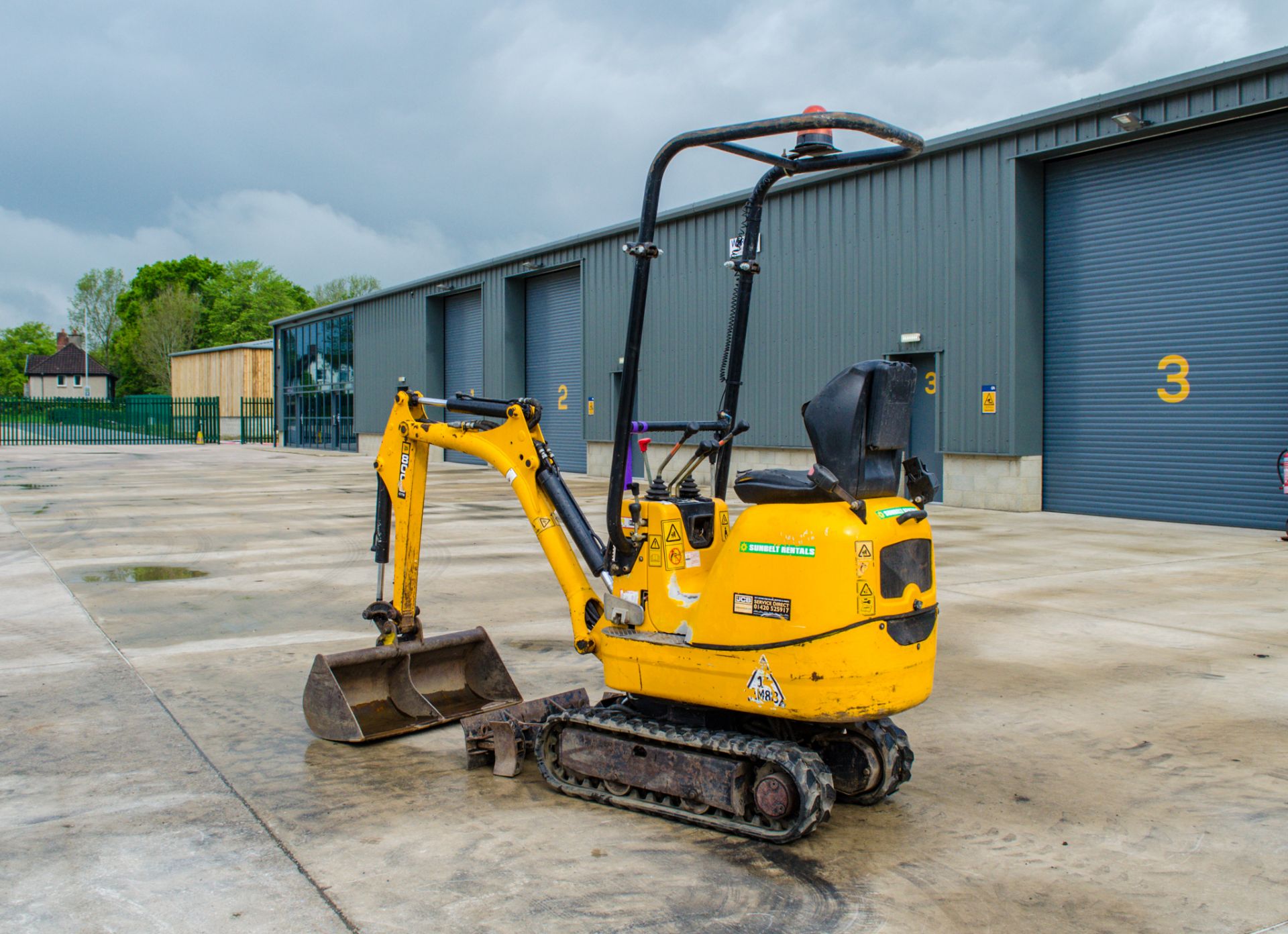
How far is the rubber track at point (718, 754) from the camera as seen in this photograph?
3.97m

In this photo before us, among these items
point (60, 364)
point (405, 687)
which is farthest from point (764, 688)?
point (60, 364)

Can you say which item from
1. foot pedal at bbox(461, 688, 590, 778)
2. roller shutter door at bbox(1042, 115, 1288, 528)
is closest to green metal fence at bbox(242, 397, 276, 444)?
roller shutter door at bbox(1042, 115, 1288, 528)

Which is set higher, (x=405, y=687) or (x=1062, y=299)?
(x=1062, y=299)

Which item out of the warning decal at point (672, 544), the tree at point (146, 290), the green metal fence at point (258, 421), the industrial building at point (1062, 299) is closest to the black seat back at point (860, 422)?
the warning decal at point (672, 544)

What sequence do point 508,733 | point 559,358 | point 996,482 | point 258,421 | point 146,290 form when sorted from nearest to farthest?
point 508,733
point 996,482
point 559,358
point 258,421
point 146,290

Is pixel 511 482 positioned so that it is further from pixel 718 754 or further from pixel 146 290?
pixel 146 290

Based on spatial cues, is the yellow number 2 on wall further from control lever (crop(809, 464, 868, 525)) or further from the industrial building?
control lever (crop(809, 464, 868, 525))

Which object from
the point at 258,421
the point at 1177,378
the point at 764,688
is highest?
the point at 258,421

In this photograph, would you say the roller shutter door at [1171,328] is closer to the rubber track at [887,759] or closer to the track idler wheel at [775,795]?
the rubber track at [887,759]

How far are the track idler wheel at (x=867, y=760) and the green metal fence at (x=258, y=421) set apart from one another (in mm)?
55348

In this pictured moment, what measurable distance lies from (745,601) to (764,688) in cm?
33

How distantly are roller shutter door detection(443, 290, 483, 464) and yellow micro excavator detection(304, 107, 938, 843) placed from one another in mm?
29275

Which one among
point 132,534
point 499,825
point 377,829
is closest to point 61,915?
point 377,829

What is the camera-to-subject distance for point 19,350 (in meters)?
136
